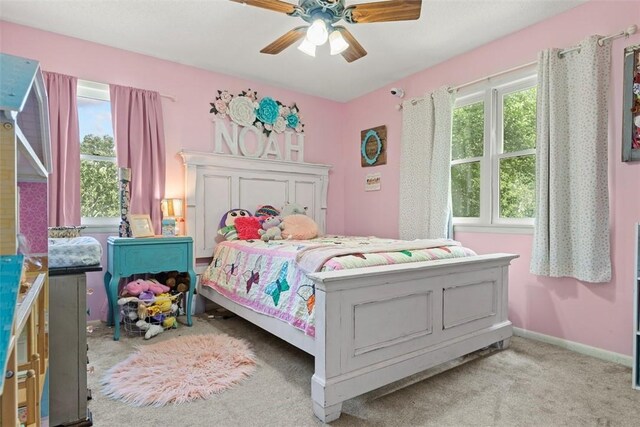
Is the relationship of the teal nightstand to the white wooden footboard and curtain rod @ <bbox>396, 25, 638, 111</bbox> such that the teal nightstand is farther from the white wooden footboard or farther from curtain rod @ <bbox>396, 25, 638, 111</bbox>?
curtain rod @ <bbox>396, 25, 638, 111</bbox>

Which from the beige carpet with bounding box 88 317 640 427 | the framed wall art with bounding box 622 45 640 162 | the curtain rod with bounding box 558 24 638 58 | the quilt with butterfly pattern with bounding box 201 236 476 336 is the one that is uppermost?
the curtain rod with bounding box 558 24 638 58

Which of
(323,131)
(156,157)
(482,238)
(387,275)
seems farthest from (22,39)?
(482,238)

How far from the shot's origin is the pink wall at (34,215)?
1.28 metres

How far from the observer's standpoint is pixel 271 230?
3285mm

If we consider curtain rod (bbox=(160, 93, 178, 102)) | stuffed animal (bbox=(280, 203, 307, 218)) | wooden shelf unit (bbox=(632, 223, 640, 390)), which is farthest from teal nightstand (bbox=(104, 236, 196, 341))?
wooden shelf unit (bbox=(632, 223, 640, 390))

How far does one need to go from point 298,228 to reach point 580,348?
7.94 ft

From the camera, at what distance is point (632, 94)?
7.45 feet

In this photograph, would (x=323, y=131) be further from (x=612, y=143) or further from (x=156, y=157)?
(x=612, y=143)

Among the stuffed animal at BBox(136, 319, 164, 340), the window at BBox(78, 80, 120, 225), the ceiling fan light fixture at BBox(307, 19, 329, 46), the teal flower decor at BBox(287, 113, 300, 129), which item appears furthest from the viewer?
the teal flower decor at BBox(287, 113, 300, 129)

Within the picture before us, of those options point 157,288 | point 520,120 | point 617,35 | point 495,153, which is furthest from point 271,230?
point 617,35

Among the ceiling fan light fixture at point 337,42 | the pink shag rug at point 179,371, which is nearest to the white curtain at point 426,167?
the ceiling fan light fixture at point 337,42

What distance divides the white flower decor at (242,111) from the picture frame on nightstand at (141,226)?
143cm

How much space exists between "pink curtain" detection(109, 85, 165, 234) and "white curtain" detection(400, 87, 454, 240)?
2.43m

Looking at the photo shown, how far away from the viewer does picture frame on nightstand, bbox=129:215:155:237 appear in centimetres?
297
